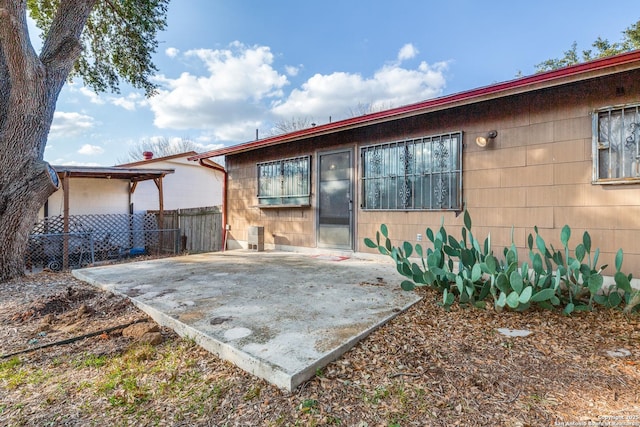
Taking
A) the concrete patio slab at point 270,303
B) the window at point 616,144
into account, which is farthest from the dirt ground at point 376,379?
the window at point 616,144

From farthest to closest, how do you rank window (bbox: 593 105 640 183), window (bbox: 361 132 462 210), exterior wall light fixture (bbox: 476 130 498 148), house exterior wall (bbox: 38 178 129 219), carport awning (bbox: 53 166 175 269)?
1. house exterior wall (bbox: 38 178 129 219)
2. carport awning (bbox: 53 166 175 269)
3. window (bbox: 361 132 462 210)
4. exterior wall light fixture (bbox: 476 130 498 148)
5. window (bbox: 593 105 640 183)

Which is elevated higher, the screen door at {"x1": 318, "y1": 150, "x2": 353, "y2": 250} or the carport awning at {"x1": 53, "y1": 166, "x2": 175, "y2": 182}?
the carport awning at {"x1": 53, "y1": 166, "x2": 175, "y2": 182}

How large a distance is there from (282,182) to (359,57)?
9496mm

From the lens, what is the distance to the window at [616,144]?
3.22 m

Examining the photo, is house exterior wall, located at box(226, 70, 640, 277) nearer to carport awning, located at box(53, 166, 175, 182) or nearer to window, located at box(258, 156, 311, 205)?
window, located at box(258, 156, 311, 205)

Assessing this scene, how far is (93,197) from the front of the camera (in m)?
9.45

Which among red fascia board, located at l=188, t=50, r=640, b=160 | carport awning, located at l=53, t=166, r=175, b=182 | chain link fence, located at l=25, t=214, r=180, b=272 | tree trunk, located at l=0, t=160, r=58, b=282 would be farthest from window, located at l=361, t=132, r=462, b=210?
carport awning, located at l=53, t=166, r=175, b=182

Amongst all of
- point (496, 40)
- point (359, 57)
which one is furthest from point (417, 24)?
point (359, 57)

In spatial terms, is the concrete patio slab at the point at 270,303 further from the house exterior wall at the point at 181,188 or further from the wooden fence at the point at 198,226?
the house exterior wall at the point at 181,188

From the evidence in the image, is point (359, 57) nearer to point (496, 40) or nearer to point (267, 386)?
point (496, 40)

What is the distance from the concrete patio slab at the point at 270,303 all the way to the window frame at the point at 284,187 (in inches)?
58.3

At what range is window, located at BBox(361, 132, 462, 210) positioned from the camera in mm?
4414

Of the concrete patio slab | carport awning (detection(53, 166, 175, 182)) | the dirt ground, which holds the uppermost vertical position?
carport awning (detection(53, 166, 175, 182))

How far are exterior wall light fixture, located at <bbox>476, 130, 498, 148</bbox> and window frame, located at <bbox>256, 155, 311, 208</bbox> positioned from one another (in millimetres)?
2925
